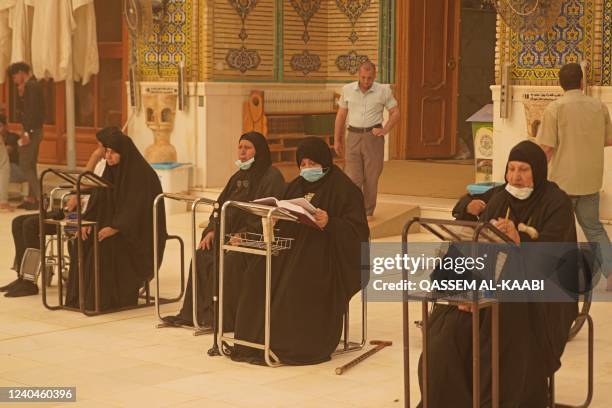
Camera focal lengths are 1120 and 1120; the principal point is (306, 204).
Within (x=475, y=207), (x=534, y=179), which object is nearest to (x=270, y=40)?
(x=475, y=207)

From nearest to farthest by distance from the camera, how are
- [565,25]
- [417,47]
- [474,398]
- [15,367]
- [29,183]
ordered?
1. [474,398]
2. [15,367]
3. [565,25]
4. [29,183]
5. [417,47]

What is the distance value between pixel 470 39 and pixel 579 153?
6.92 meters

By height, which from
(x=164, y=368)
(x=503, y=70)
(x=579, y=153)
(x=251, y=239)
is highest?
(x=503, y=70)

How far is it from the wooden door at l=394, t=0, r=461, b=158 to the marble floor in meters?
6.07

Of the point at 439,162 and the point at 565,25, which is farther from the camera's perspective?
the point at 439,162

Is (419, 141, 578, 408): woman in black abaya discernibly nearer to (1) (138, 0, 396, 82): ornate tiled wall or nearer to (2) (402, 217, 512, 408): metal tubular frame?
(2) (402, 217, 512, 408): metal tubular frame

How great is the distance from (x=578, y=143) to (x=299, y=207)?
7.40 ft

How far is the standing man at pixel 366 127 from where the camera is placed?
9.02m

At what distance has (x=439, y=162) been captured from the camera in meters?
12.5

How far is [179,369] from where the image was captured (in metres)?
5.23

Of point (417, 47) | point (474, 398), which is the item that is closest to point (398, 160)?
point (417, 47)

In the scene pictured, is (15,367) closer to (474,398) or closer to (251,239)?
(251,239)

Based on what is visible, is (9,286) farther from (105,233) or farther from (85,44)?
(85,44)

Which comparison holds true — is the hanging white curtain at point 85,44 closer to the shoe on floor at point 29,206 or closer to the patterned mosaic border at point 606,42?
the shoe on floor at point 29,206
